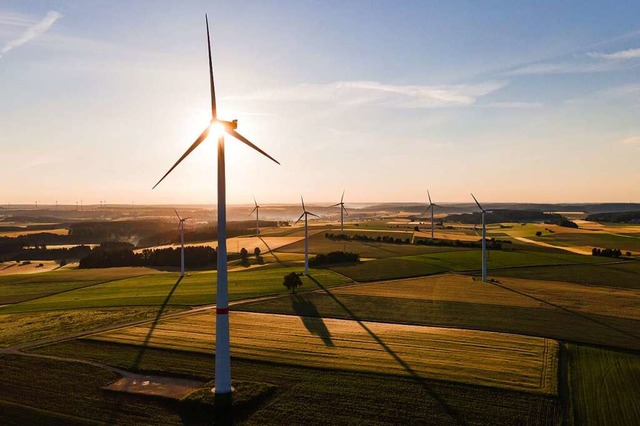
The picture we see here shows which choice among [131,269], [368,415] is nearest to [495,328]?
[368,415]

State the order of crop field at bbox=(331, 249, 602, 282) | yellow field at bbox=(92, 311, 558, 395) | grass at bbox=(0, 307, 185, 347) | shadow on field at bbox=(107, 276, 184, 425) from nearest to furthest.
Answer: shadow on field at bbox=(107, 276, 184, 425)
yellow field at bbox=(92, 311, 558, 395)
grass at bbox=(0, 307, 185, 347)
crop field at bbox=(331, 249, 602, 282)

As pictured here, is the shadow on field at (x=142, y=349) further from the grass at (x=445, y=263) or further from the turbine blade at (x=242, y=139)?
the grass at (x=445, y=263)

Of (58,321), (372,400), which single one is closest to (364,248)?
(58,321)

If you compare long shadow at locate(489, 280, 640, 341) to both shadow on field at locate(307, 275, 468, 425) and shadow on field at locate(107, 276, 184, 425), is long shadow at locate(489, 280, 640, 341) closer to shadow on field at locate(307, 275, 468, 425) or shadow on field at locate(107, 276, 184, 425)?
shadow on field at locate(307, 275, 468, 425)

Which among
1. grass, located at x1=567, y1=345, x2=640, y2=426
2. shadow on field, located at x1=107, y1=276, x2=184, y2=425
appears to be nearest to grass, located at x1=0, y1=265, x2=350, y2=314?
shadow on field, located at x1=107, y1=276, x2=184, y2=425

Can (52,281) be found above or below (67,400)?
below

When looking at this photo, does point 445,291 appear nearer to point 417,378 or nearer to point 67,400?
point 417,378

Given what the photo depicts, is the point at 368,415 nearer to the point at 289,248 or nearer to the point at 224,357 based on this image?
the point at 224,357
